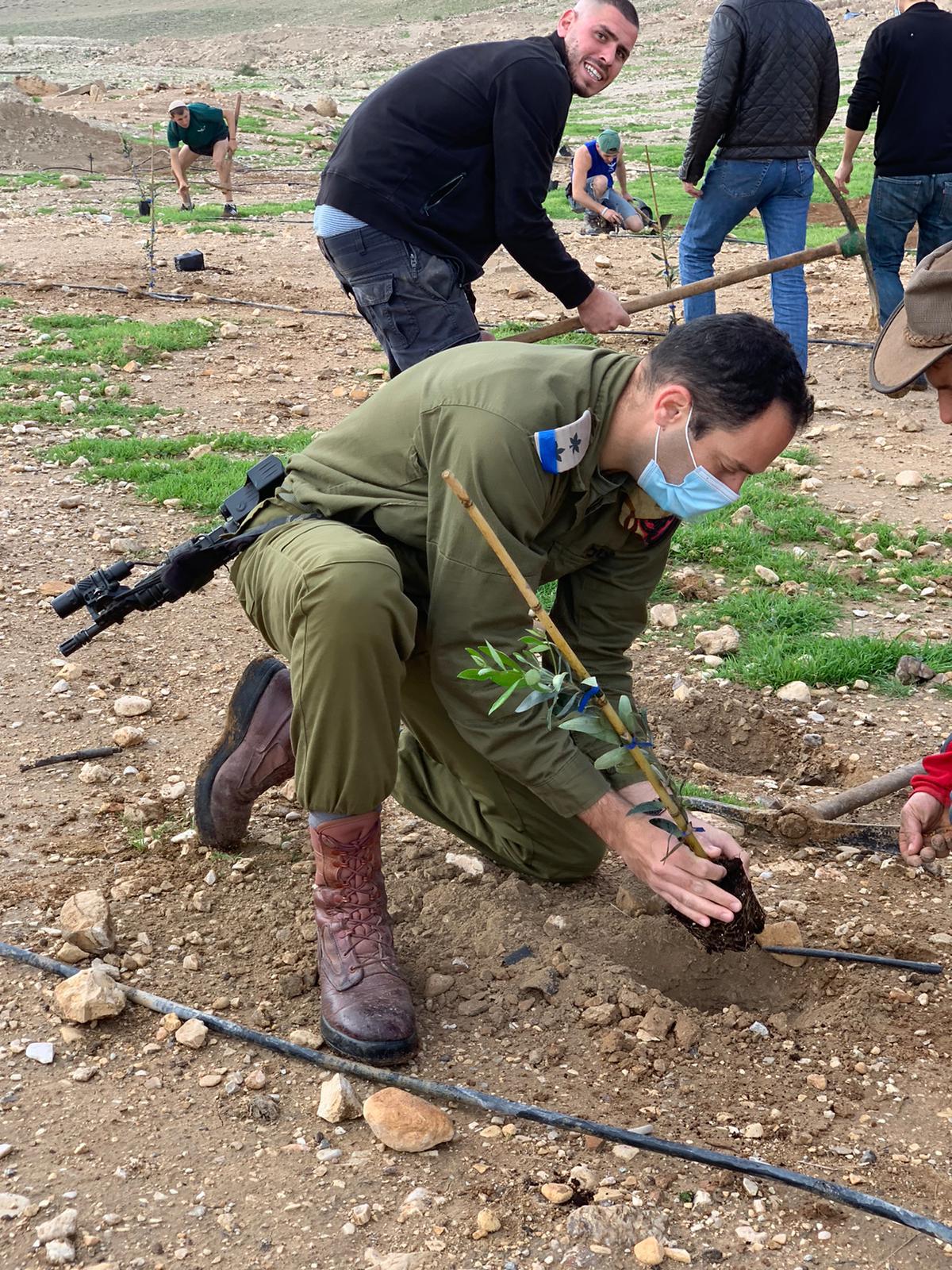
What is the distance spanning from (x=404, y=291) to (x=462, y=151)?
47cm

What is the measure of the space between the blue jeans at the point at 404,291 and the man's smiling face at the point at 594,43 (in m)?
0.72

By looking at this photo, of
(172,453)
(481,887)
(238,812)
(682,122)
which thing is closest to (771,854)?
(481,887)

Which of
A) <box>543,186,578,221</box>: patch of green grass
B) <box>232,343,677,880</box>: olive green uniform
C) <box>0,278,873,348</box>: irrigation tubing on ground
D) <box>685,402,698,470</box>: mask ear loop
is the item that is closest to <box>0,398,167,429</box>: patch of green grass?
<box>0,278,873,348</box>: irrigation tubing on ground

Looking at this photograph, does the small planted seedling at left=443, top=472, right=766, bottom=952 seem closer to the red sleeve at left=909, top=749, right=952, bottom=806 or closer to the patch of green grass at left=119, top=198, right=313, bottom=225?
the red sleeve at left=909, top=749, right=952, bottom=806

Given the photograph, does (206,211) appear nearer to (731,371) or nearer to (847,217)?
(847,217)

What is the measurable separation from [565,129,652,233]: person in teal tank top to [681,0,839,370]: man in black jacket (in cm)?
517

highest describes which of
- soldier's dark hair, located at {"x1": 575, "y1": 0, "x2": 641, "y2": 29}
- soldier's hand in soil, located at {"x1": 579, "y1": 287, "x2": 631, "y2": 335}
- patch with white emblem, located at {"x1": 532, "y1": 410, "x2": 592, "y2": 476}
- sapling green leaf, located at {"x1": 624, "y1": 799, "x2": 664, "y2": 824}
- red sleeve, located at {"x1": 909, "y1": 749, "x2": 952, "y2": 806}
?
soldier's dark hair, located at {"x1": 575, "y1": 0, "x2": 641, "y2": 29}

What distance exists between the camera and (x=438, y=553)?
8.03 feet

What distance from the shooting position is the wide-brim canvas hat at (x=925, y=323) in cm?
232

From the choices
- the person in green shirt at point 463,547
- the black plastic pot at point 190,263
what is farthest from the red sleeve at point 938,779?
the black plastic pot at point 190,263

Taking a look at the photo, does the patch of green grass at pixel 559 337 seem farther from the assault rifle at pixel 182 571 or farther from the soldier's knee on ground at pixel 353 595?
the soldier's knee on ground at pixel 353 595

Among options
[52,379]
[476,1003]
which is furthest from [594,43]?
[52,379]

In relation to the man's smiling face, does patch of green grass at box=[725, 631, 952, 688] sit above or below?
below

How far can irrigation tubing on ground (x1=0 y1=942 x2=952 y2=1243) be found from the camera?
2.02m
